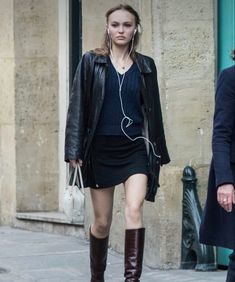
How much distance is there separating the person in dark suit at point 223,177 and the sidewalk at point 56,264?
2.02 metres

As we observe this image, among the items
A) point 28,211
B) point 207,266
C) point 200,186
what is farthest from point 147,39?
point 28,211

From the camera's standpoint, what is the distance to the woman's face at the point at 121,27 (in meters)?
5.74

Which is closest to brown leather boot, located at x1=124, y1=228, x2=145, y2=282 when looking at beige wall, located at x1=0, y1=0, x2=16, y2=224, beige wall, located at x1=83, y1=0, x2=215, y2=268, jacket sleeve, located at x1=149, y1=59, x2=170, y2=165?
jacket sleeve, located at x1=149, y1=59, x2=170, y2=165

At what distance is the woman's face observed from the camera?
5738mm

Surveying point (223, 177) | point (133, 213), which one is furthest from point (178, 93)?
point (223, 177)

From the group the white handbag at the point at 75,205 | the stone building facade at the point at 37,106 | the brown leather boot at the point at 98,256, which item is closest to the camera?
the brown leather boot at the point at 98,256

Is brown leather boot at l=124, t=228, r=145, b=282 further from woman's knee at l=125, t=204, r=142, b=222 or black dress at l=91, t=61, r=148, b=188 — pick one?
black dress at l=91, t=61, r=148, b=188

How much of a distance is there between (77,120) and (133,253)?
0.93 m

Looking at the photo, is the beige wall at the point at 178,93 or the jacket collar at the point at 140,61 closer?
the jacket collar at the point at 140,61

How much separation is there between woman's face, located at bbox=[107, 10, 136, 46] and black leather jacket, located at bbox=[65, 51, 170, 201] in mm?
148

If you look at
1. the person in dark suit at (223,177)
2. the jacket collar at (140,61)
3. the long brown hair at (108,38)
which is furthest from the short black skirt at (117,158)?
the person in dark suit at (223,177)

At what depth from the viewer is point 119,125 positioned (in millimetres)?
5668

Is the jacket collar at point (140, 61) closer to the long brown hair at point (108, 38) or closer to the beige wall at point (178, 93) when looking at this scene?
the long brown hair at point (108, 38)

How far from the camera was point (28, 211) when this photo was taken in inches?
374
